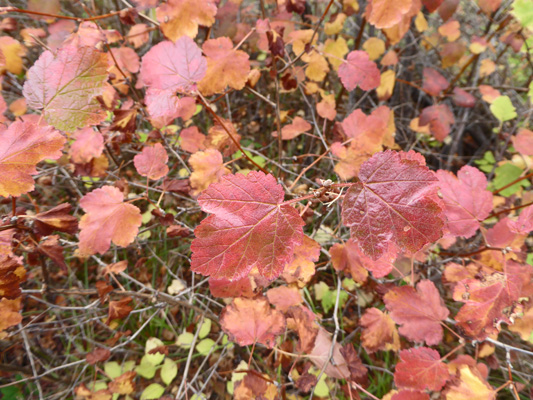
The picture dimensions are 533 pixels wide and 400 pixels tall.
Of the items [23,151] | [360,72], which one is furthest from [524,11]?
[23,151]

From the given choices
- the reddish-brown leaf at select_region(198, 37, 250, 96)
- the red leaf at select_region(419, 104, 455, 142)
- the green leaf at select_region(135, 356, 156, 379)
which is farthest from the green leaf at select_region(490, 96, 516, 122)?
the green leaf at select_region(135, 356, 156, 379)

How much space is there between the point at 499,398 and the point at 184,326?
6.24 ft

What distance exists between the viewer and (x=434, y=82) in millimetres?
1969

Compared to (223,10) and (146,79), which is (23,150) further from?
(223,10)

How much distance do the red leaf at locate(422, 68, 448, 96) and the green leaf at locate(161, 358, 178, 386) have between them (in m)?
2.29

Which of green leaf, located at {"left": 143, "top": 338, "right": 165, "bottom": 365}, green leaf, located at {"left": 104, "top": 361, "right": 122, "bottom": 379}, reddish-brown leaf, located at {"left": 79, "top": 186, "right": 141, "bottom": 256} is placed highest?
reddish-brown leaf, located at {"left": 79, "top": 186, "right": 141, "bottom": 256}

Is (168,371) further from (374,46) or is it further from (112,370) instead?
(374,46)

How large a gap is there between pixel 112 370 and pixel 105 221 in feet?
3.46

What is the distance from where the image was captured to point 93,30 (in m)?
1.22

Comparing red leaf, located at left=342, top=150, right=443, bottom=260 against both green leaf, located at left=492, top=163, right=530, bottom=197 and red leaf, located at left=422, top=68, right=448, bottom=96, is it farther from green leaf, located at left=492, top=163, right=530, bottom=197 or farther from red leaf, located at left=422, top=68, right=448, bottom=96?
red leaf, located at left=422, top=68, right=448, bottom=96

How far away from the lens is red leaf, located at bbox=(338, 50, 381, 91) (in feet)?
4.46

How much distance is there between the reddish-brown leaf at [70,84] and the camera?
88cm

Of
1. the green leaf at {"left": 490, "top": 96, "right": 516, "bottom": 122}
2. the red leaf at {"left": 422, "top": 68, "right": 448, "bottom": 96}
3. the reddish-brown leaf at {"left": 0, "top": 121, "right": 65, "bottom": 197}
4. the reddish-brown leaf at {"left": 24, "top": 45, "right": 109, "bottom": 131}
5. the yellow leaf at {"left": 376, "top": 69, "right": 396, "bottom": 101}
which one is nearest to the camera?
the reddish-brown leaf at {"left": 0, "top": 121, "right": 65, "bottom": 197}

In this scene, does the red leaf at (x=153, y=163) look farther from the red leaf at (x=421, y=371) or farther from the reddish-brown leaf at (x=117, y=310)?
the red leaf at (x=421, y=371)
